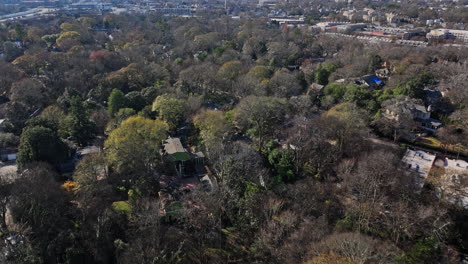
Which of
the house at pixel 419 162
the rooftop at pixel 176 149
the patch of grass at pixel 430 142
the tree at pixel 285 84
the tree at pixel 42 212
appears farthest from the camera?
the tree at pixel 285 84

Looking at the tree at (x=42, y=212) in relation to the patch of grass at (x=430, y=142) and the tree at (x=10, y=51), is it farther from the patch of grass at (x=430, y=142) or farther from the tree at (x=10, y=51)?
the tree at (x=10, y=51)

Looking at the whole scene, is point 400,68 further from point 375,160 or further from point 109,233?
point 109,233

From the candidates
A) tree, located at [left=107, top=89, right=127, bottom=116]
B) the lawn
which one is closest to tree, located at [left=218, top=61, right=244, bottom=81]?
tree, located at [left=107, top=89, right=127, bottom=116]

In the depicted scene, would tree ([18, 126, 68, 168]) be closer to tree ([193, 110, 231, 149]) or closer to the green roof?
the green roof

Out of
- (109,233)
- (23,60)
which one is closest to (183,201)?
(109,233)

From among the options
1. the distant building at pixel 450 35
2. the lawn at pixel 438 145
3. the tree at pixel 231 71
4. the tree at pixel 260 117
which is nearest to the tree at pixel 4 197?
the tree at pixel 260 117

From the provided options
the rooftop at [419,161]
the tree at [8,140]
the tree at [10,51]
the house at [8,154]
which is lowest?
the rooftop at [419,161]

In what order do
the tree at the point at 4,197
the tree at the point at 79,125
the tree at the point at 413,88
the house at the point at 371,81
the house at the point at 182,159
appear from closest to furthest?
the tree at the point at 4,197
the house at the point at 182,159
the tree at the point at 79,125
the tree at the point at 413,88
the house at the point at 371,81
